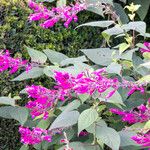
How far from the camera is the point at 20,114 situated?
9.04 feet

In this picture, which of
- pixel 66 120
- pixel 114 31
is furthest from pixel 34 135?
pixel 114 31

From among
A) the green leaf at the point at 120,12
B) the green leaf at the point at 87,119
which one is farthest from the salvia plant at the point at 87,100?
the green leaf at the point at 120,12

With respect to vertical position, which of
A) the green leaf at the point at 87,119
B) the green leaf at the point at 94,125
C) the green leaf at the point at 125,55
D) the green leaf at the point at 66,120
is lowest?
the green leaf at the point at 94,125

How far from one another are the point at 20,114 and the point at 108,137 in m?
0.67

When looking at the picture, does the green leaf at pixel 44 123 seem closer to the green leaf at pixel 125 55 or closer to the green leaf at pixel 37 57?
the green leaf at pixel 37 57

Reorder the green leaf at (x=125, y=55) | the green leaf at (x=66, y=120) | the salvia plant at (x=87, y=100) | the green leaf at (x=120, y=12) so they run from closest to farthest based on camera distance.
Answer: the salvia plant at (x=87, y=100) → the green leaf at (x=66, y=120) → the green leaf at (x=125, y=55) → the green leaf at (x=120, y=12)

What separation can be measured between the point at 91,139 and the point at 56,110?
330 millimetres

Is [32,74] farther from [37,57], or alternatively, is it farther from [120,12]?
[120,12]

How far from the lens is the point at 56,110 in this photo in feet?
9.04

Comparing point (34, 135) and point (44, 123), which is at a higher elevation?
point (34, 135)

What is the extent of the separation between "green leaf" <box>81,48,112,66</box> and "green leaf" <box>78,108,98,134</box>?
533 millimetres

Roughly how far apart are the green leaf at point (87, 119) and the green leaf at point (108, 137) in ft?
0.40

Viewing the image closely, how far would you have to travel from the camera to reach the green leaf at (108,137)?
2279 mm

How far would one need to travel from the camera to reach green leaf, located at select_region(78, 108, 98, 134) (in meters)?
2.23
